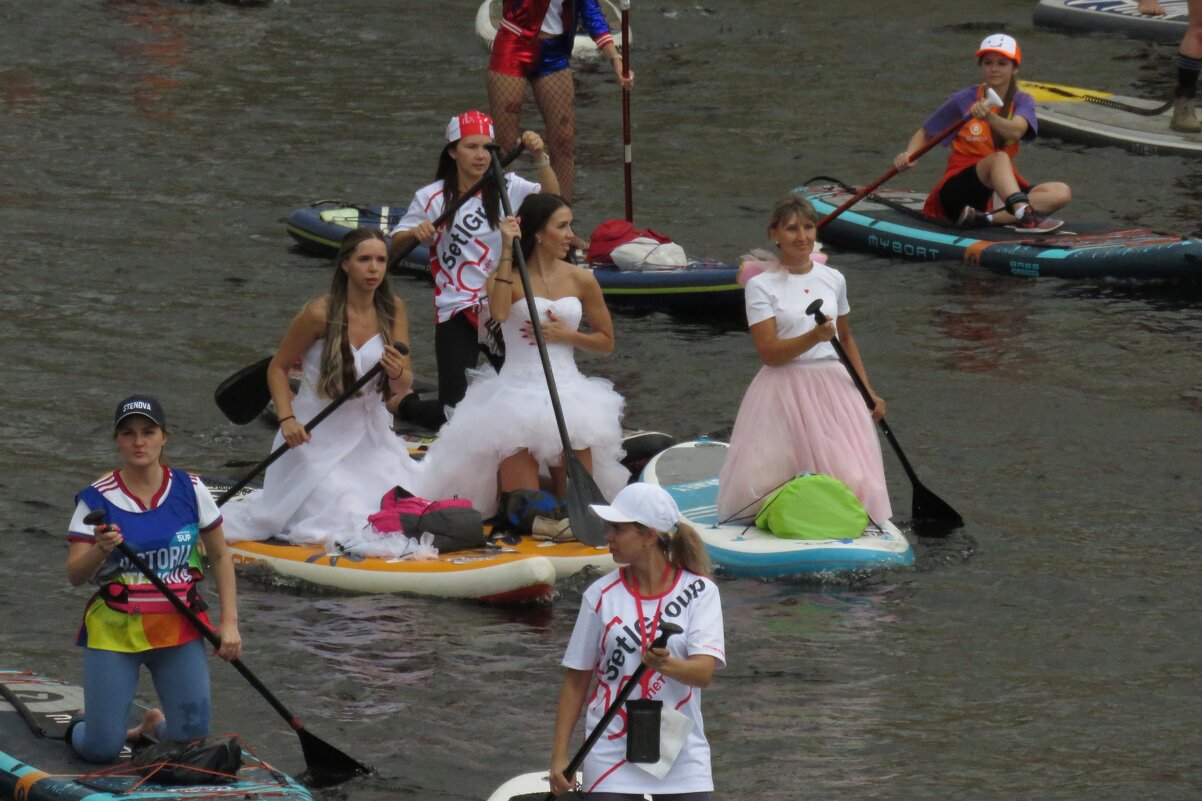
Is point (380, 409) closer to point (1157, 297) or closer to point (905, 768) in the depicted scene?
point (905, 768)

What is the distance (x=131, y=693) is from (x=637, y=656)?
5.83 ft

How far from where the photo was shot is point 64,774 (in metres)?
6.17

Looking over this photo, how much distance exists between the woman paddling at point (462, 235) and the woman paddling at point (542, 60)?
2.74 m

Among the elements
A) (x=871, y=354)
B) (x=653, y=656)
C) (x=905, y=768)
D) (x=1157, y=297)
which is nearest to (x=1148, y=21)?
(x=1157, y=297)

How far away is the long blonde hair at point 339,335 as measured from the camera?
848 centimetres

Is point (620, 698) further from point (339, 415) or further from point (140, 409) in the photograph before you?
point (339, 415)

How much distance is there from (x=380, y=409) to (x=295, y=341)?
1.66 feet

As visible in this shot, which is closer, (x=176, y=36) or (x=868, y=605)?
(x=868, y=605)

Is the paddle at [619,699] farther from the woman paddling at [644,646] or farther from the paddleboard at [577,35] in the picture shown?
the paddleboard at [577,35]

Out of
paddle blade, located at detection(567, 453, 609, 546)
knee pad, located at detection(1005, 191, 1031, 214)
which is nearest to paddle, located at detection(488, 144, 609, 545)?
paddle blade, located at detection(567, 453, 609, 546)

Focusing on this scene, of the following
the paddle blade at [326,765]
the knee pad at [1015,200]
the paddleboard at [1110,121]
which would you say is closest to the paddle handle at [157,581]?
the paddle blade at [326,765]

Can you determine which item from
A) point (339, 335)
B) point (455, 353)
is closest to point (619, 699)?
point (339, 335)

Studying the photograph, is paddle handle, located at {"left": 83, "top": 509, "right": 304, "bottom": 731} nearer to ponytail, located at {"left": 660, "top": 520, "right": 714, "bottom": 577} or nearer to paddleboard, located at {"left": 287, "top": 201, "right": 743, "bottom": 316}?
ponytail, located at {"left": 660, "top": 520, "right": 714, "bottom": 577}

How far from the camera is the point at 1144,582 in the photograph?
8.88m
